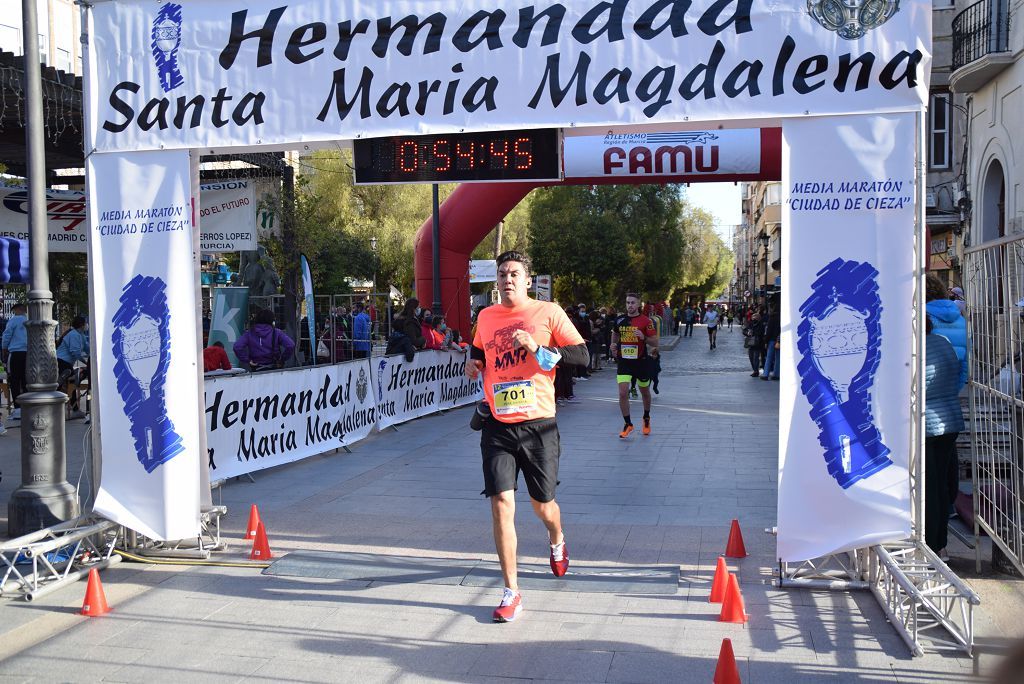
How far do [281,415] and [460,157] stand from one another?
4.85 meters

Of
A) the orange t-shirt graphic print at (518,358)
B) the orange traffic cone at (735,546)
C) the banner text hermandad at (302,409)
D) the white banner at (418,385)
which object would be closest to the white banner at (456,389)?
the white banner at (418,385)

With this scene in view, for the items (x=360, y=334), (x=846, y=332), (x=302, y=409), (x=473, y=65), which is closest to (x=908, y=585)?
(x=846, y=332)

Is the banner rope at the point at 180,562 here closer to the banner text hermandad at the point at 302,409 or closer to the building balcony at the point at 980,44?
the banner text hermandad at the point at 302,409

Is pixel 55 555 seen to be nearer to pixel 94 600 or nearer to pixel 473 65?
pixel 94 600

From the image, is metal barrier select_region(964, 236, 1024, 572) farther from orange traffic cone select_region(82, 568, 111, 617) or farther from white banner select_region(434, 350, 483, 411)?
white banner select_region(434, 350, 483, 411)

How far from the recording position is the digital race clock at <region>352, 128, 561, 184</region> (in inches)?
240

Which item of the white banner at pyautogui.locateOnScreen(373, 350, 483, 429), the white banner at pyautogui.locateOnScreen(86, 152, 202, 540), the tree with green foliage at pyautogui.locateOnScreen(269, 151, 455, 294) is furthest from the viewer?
the tree with green foliage at pyautogui.locateOnScreen(269, 151, 455, 294)

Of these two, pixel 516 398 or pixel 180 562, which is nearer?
pixel 516 398

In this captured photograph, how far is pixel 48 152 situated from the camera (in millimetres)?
15797

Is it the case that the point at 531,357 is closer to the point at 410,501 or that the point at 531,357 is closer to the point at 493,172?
the point at 493,172

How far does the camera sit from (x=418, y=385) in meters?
14.6

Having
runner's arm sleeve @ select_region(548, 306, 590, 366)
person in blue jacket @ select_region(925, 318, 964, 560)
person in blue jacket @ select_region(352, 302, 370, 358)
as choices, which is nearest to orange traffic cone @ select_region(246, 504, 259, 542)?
runner's arm sleeve @ select_region(548, 306, 590, 366)

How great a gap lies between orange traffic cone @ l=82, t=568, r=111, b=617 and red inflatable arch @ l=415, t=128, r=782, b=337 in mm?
9161

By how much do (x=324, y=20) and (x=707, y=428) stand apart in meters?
8.65
